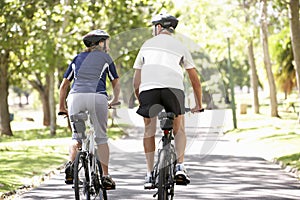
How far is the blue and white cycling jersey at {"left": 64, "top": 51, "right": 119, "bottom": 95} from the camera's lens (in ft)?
28.1

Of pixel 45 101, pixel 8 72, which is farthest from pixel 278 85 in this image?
pixel 8 72

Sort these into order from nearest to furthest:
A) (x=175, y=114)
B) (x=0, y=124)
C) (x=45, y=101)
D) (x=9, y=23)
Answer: (x=175, y=114) < (x=9, y=23) < (x=0, y=124) < (x=45, y=101)

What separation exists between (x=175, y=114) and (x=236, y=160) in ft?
27.5

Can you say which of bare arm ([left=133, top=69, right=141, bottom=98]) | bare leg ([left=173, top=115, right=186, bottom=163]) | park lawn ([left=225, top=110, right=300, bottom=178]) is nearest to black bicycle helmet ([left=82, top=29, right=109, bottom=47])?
bare arm ([left=133, top=69, right=141, bottom=98])

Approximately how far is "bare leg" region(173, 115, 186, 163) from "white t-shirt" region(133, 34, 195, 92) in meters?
0.45

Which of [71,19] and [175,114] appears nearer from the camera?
[175,114]

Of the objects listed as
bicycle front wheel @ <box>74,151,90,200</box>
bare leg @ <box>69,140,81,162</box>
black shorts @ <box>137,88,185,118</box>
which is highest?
black shorts @ <box>137,88,185,118</box>

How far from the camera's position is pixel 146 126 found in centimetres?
835

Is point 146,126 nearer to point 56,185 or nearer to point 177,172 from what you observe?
point 177,172

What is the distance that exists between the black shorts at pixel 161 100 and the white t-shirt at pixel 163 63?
0.19ft

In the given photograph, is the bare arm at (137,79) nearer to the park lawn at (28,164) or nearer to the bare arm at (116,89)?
the bare arm at (116,89)

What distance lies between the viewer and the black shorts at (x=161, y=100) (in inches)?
317

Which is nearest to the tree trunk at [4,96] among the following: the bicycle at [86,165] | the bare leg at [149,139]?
the bicycle at [86,165]

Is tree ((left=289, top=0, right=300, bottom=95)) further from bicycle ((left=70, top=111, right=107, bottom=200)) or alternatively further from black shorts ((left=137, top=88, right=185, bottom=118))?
→ black shorts ((left=137, top=88, right=185, bottom=118))
